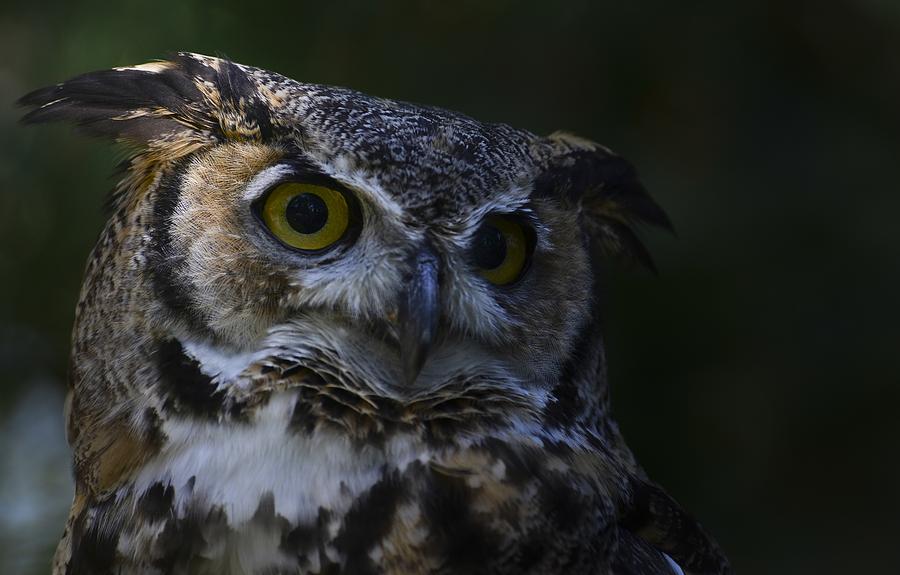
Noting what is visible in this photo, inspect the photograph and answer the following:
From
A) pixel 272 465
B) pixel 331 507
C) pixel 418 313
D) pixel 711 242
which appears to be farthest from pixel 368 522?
pixel 711 242

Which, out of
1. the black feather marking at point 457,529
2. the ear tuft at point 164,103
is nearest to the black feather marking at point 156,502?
the black feather marking at point 457,529

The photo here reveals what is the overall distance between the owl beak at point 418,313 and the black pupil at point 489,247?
114 millimetres

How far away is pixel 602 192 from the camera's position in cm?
214

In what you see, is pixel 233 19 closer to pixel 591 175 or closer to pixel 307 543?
pixel 591 175

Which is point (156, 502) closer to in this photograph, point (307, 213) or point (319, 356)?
point (319, 356)

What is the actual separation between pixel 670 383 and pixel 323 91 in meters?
1.69

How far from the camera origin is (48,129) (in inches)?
116

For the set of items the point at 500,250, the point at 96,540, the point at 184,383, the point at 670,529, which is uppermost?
the point at 500,250

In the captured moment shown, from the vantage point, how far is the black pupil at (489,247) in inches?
70.3

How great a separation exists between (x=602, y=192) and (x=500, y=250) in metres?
0.39

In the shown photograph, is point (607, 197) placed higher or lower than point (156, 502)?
higher

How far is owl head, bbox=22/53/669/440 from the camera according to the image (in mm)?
1695

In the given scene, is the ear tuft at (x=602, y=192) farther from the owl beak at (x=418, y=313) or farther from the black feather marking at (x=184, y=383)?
the black feather marking at (x=184, y=383)

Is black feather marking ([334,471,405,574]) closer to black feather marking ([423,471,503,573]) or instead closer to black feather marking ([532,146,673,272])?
black feather marking ([423,471,503,573])
